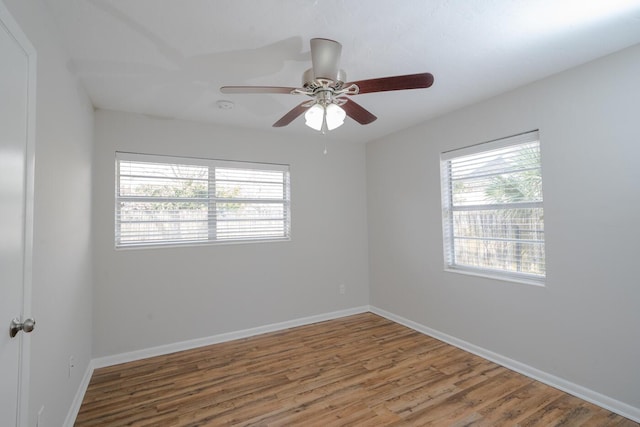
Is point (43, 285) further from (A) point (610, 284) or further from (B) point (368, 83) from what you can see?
(A) point (610, 284)

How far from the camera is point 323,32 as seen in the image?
6.03 feet

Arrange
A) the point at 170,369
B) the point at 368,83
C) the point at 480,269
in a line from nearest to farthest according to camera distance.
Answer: the point at 368,83, the point at 170,369, the point at 480,269

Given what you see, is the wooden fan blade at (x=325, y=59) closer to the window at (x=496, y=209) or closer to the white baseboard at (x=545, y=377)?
the window at (x=496, y=209)

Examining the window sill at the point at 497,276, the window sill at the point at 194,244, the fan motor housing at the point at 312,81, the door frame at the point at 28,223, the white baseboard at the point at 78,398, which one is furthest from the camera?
the window sill at the point at 194,244

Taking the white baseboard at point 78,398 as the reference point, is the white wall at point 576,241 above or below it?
above

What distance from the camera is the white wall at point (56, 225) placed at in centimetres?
152

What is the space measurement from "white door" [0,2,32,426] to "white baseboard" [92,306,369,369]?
191 cm

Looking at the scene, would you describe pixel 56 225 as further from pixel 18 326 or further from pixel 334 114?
pixel 334 114

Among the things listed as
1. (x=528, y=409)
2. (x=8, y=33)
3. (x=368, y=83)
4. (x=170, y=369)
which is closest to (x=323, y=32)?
(x=368, y=83)

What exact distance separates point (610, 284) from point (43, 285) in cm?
359

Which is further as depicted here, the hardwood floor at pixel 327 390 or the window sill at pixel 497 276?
the window sill at pixel 497 276

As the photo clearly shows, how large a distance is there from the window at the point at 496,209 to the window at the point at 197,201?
2013mm

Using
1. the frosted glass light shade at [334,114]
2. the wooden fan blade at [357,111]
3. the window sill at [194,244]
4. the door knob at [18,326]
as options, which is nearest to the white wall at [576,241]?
the wooden fan blade at [357,111]

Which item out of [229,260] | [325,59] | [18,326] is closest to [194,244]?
[229,260]
